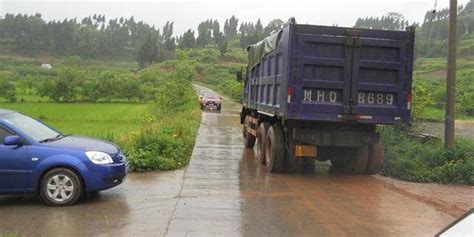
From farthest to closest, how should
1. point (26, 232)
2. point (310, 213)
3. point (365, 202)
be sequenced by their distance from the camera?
point (365, 202)
point (310, 213)
point (26, 232)

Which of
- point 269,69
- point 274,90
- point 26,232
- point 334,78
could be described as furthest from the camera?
point 269,69

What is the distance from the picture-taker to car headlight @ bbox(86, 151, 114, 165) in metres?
8.28

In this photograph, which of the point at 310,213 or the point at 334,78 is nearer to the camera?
the point at 310,213

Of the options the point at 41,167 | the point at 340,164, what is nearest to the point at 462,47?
the point at 340,164

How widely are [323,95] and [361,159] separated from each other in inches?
78.0

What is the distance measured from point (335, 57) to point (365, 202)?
9.71 ft

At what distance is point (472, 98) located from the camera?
48969 millimetres

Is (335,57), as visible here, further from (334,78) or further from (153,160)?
(153,160)

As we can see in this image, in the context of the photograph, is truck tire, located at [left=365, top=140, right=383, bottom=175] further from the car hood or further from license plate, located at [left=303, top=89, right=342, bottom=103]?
the car hood

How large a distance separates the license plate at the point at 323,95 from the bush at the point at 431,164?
8.02ft

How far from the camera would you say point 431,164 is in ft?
38.4

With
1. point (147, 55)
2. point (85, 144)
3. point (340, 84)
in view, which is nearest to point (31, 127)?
point (85, 144)

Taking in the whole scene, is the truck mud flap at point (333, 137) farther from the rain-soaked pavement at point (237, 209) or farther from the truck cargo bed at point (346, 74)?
the rain-soaked pavement at point (237, 209)

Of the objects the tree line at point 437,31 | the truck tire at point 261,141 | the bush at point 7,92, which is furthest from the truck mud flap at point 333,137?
the tree line at point 437,31
